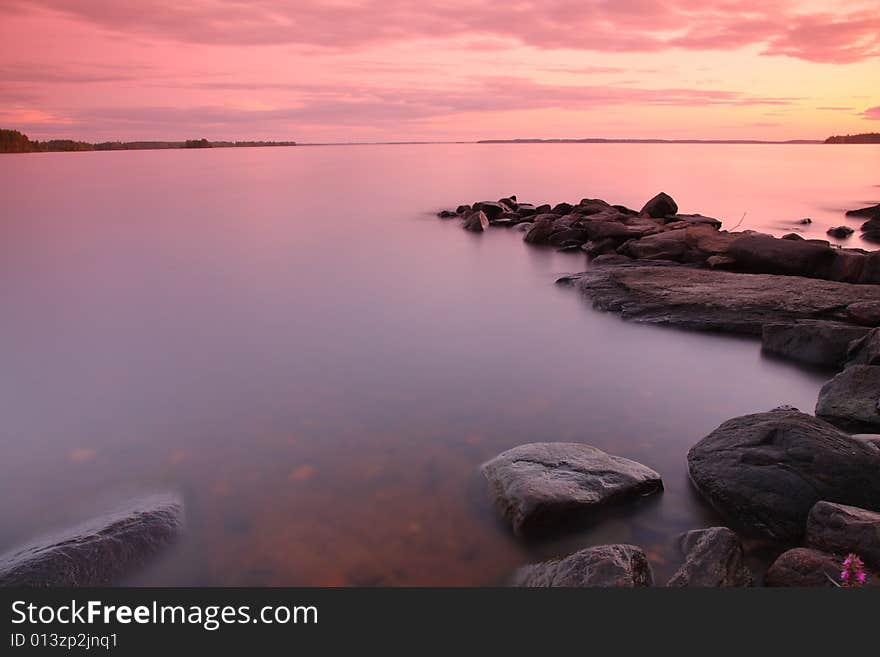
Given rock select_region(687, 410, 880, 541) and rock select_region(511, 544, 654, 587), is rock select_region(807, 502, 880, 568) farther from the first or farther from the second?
rock select_region(511, 544, 654, 587)

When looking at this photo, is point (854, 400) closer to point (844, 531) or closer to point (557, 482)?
point (844, 531)

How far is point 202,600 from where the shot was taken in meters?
3.47

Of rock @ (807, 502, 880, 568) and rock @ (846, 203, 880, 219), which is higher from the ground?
rock @ (846, 203, 880, 219)

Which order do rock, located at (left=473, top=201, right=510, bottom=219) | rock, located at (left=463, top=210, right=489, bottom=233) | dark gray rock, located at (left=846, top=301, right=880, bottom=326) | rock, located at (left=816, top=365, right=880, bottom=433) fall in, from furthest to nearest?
1. rock, located at (left=473, top=201, right=510, bottom=219)
2. rock, located at (left=463, top=210, right=489, bottom=233)
3. dark gray rock, located at (left=846, top=301, right=880, bottom=326)
4. rock, located at (left=816, top=365, right=880, bottom=433)

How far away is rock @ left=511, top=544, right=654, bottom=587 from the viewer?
11.2 feet

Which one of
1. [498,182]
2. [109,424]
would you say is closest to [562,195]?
[498,182]

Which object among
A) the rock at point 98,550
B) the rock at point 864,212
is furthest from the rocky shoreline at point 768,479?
the rock at point 864,212

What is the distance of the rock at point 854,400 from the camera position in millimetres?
5587

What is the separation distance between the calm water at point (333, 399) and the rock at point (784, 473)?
303 millimetres

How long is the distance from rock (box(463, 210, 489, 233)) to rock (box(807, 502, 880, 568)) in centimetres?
1773

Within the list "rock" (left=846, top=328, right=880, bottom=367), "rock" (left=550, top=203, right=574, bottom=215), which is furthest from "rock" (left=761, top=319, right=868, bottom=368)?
"rock" (left=550, top=203, right=574, bottom=215)

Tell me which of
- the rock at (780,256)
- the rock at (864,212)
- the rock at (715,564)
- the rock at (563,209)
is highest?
the rock at (864,212)

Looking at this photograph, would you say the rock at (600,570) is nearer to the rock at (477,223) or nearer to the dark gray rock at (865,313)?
the dark gray rock at (865,313)

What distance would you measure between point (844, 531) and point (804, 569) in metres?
0.43
